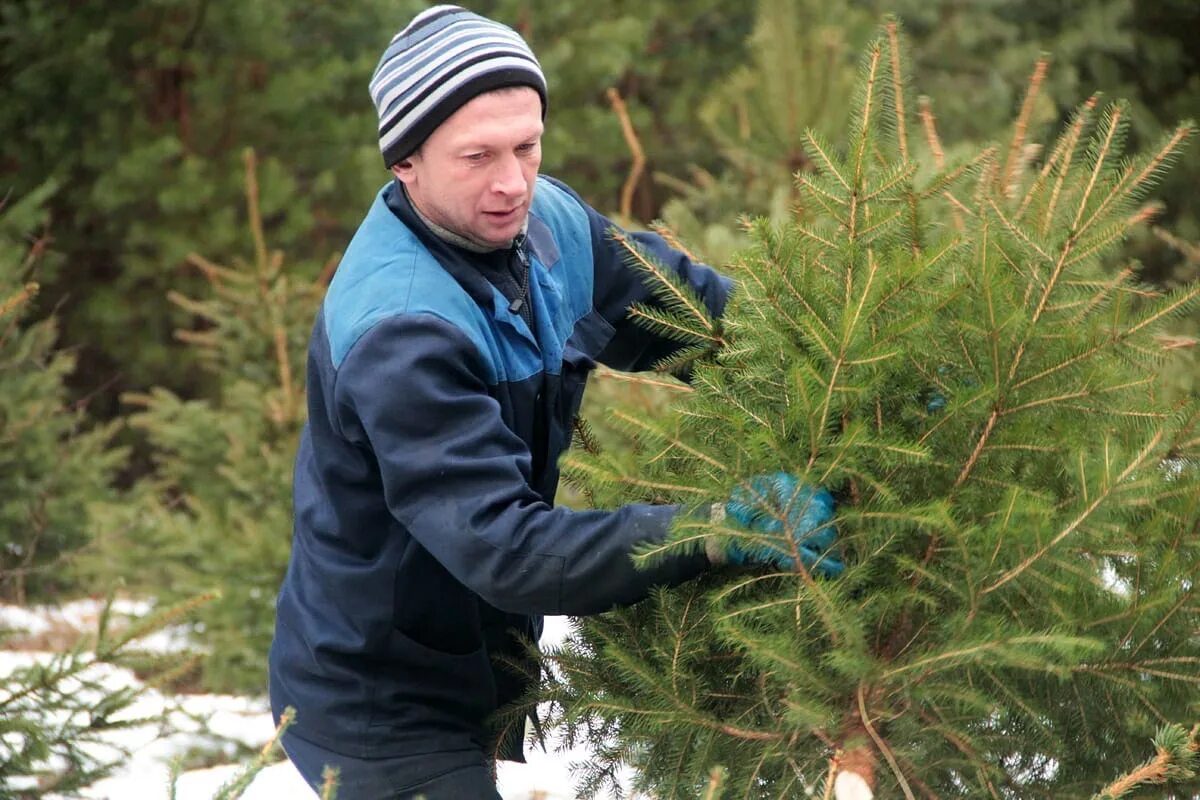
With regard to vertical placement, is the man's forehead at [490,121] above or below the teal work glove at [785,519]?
above

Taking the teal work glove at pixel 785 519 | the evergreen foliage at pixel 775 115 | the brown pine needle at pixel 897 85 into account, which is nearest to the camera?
the teal work glove at pixel 785 519

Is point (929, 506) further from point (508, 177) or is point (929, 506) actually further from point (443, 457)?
point (508, 177)

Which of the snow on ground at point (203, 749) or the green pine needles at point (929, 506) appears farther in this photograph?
the snow on ground at point (203, 749)

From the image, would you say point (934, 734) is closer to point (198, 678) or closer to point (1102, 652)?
point (1102, 652)

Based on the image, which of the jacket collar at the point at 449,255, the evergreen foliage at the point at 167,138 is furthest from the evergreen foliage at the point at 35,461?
the jacket collar at the point at 449,255

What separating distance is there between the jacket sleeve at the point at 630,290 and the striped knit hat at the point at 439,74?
1.54 ft

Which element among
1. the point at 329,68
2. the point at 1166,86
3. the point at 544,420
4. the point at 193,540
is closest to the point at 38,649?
the point at 193,540

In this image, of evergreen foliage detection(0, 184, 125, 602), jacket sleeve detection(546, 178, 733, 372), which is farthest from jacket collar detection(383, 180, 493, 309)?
evergreen foliage detection(0, 184, 125, 602)

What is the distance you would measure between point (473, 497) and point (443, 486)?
6 centimetres

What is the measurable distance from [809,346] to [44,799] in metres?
3.39

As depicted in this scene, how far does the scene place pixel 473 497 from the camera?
7.25 ft

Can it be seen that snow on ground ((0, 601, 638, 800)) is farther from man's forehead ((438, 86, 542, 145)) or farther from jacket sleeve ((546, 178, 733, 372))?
man's forehead ((438, 86, 542, 145))

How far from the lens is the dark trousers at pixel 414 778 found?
2.60 metres

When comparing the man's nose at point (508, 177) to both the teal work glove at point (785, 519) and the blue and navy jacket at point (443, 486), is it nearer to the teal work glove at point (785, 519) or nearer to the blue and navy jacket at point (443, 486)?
the blue and navy jacket at point (443, 486)
